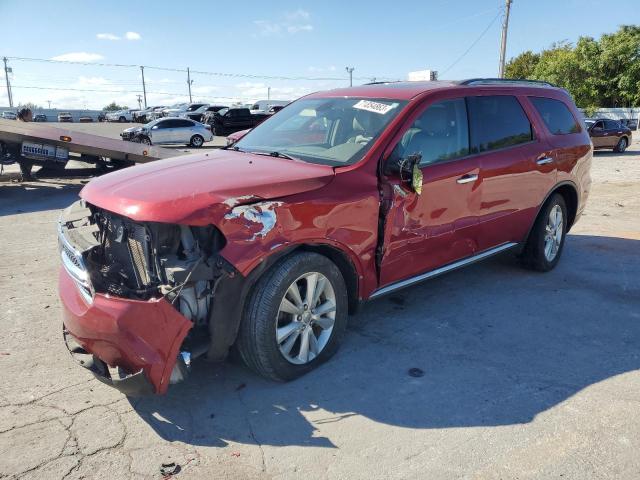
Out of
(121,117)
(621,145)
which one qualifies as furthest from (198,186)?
(121,117)

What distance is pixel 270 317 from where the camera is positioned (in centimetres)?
316

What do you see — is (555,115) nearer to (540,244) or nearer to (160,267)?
(540,244)

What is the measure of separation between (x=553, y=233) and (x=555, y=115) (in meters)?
1.26

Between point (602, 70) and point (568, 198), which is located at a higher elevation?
point (602, 70)

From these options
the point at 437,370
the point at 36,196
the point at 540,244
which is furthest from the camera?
the point at 36,196

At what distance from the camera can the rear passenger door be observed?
15.1 ft

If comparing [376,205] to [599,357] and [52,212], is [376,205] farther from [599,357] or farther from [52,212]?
[52,212]

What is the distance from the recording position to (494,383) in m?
3.45

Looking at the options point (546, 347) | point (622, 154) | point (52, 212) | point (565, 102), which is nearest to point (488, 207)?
point (546, 347)

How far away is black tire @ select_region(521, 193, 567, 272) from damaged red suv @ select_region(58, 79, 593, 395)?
0.42 metres

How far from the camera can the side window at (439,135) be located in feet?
13.1

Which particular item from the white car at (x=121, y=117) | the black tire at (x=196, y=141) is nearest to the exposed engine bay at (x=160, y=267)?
the black tire at (x=196, y=141)

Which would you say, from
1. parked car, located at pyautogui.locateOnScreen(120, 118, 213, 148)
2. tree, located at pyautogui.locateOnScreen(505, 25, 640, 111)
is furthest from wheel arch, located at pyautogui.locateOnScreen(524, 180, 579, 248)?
tree, located at pyautogui.locateOnScreen(505, 25, 640, 111)

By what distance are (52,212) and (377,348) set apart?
293 inches
